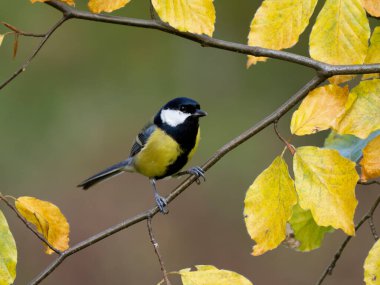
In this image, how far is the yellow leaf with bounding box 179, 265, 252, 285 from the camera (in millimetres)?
1193

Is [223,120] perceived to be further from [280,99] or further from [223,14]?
[223,14]

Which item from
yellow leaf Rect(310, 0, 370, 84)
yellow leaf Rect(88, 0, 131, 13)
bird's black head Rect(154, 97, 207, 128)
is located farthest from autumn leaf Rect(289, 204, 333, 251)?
bird's black head Rect(154, 97, 207, 128)

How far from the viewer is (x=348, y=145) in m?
1.80

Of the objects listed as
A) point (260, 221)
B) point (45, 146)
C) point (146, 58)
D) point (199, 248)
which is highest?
point (260, 221)

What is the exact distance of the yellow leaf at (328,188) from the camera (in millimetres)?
1226

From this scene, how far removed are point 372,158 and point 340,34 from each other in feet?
0.84

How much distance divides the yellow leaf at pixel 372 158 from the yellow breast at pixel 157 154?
48.5 inches

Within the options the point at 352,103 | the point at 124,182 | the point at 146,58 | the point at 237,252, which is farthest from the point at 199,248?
the point at 352,103

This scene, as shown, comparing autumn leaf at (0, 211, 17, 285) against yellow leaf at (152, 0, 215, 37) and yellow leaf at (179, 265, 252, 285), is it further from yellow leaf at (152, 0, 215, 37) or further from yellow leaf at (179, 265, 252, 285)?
yellow leaf at (152, 0, 215, 37)

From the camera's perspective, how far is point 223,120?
6.58 meters

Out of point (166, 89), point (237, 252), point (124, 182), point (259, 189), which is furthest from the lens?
point (166, 89)

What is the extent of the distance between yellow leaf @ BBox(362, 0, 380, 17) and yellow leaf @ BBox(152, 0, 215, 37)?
327 mm

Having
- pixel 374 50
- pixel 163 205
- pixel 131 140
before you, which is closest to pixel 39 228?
pixel 163 205

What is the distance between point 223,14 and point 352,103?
5.84 metres
